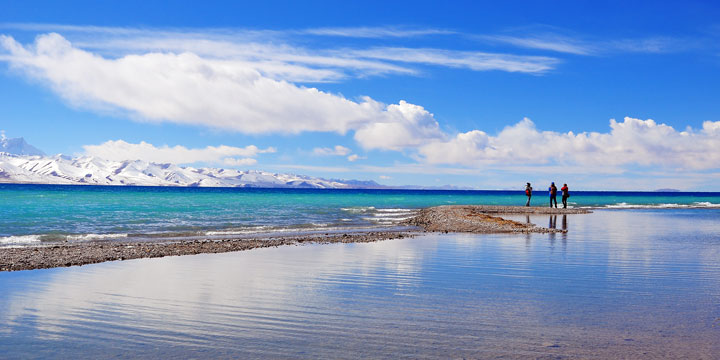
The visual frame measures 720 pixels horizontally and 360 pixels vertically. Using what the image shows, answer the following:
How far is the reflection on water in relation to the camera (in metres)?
7.74

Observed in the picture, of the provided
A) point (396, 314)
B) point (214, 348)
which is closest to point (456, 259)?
point (396, 314)

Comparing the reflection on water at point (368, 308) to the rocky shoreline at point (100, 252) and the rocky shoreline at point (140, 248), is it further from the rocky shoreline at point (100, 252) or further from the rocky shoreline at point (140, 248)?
the rocky shoreline at point (140, 248)

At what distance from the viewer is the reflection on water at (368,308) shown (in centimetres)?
774

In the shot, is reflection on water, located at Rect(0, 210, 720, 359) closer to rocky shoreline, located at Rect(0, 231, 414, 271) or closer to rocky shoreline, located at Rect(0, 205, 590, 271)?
rocky shoreline, located at Rect(0, 231, 414, 271)

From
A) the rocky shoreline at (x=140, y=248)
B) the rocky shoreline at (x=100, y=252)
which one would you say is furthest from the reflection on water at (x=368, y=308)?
the rocky shoreline at (x=140, y=248)

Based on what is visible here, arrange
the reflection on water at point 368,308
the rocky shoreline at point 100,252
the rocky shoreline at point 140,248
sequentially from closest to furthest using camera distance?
the reflection on water at point 368,308 < the rocky shoreline at point 100,252 < the rocky shoreline at point 140,248

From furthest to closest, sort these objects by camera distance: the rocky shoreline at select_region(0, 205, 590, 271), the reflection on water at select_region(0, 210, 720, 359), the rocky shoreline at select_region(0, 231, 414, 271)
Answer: the rocky shoreline at select_region(0, 205, 590, 271) → the rocky shoreline at select_region(0, 231, 414, 271) → the reflection on water at select_region(0, 210, 720, 359)

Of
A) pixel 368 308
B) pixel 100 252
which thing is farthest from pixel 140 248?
pixel 368 308

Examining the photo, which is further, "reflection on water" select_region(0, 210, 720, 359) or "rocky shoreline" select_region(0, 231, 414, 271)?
"rocky shoreline" select_region(0, 231, 414, 271)

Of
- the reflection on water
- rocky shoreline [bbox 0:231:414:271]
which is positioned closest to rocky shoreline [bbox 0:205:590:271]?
rocky shoreline [bbox 0:231:414:271]

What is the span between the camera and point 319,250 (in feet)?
67.6

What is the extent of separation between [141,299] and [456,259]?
9.92 metres

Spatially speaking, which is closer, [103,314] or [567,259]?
[103,314]

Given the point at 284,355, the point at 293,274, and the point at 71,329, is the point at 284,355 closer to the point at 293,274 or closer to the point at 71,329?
the point at 71,329
